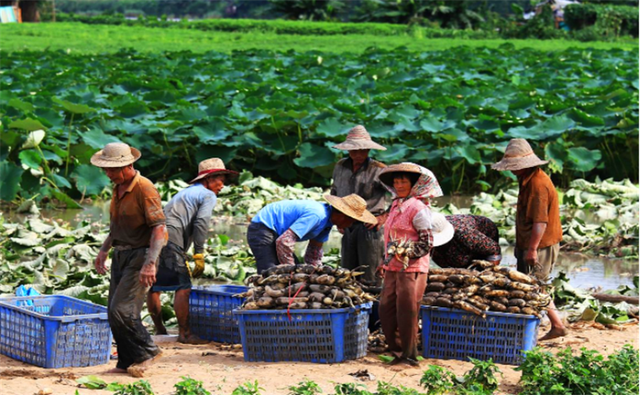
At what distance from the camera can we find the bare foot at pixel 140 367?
5.63m

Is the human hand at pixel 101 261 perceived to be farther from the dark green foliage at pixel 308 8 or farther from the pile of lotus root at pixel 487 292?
the dark green foliage at pixel 308 8

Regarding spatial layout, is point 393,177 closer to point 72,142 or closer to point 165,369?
point 165,369

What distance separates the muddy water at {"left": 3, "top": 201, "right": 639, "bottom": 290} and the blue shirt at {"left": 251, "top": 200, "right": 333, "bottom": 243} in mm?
2712

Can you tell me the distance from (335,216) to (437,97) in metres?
10.0

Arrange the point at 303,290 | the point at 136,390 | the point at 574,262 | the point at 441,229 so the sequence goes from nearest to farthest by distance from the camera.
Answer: the point at 136,390, the point at 303,290, the point at 441,229, the point at 574,262

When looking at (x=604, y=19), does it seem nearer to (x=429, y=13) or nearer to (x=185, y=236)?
(x=429, y=13)

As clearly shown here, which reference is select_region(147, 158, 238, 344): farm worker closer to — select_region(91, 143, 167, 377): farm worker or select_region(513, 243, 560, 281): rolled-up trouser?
select_region(91, 143, 167, 377): farm worker

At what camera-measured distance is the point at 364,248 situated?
23.2 ft

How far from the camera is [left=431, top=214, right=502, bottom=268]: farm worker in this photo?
6.73 meters

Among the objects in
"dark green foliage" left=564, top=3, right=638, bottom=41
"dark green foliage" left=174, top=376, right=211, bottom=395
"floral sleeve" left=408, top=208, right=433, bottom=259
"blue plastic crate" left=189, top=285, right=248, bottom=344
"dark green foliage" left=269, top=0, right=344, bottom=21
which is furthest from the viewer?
"dark green foliage" left=269, top=0, right=344, bottom=21

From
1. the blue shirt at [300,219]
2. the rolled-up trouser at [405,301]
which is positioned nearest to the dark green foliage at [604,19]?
the blue shirt at [300,219]

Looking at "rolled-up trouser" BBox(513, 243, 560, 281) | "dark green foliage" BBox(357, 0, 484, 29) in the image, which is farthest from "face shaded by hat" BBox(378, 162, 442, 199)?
"dark green foliage" BBox(357, 0, 484, 29)

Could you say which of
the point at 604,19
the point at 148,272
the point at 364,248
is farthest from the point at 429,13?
the point at 148,272

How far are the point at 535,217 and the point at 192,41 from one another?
98.9 feet
